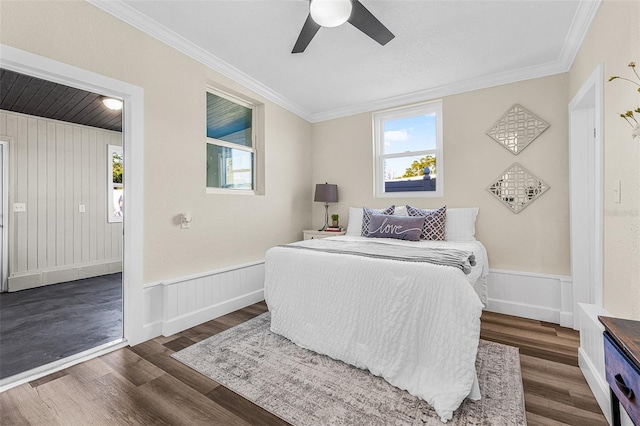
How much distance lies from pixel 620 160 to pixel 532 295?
1.79 m

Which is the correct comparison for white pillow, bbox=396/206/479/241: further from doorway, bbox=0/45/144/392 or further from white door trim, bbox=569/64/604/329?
doorway, bbox=0/45/144/392

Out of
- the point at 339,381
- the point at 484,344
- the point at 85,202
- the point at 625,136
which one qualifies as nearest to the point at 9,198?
the point at 85,202

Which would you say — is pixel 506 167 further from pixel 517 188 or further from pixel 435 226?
pixel 435 226

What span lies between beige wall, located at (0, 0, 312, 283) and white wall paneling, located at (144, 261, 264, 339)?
0.10 meters

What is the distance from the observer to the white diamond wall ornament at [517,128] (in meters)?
2.96

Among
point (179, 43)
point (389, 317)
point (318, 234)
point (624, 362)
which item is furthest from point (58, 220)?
point (624, 362)

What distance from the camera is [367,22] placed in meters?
1.96

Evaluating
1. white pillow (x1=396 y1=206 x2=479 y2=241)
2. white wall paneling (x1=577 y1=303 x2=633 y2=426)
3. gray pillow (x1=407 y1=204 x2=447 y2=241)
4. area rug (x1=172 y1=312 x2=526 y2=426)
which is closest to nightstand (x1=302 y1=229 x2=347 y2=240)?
gray pillow (x1=407 y1=204 x2=447 y2=241)

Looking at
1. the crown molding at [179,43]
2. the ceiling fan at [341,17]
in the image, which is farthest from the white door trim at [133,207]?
the ceiling fan at [341,17]

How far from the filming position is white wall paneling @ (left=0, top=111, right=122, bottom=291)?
12.7 ft

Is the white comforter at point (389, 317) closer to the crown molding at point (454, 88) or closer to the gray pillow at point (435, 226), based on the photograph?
the gray pillow at point (435, 226)

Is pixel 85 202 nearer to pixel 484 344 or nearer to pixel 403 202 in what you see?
pixel 403 202

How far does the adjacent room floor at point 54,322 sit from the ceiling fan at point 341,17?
116 inches

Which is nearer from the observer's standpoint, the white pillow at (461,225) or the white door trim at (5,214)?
the white pillow at (461,225)
